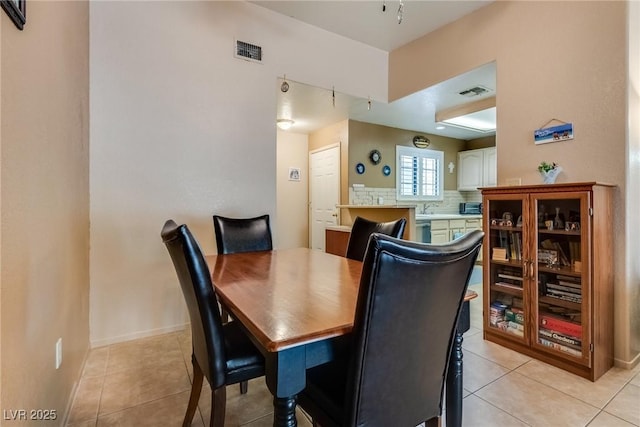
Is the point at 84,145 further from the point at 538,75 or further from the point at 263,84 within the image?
the point at 538,75

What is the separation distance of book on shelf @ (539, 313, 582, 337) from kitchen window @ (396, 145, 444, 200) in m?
3.31

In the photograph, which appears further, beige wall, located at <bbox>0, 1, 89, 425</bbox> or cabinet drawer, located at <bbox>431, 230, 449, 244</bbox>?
cabinet drawer, located at <bbox>431, 230, 449, 244</bbox>

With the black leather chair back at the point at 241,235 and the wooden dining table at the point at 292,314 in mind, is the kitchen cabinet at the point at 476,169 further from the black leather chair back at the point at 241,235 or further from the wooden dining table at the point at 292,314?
the wooden dining table at the point at 292,314

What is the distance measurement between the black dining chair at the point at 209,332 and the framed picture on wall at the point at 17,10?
2.62ft

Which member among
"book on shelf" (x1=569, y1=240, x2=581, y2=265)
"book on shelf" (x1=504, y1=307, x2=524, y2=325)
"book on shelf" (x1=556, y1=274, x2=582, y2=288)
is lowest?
"book on shelf" (x1=504, y1=307, x2=524, y2=325)

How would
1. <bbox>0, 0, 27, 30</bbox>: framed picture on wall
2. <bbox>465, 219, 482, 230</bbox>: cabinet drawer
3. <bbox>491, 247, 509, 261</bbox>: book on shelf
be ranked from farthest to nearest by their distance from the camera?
<bbox>465, 219, 482, 230</bbox>: cabinet drawer < <bbox>491, 247, 509, 261</bbox>: book on shelf < <bbox>0, 0, 27, 30</bbox>: framed picture on wall

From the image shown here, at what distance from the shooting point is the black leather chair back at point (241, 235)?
2.40 m

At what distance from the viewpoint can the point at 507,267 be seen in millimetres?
2514

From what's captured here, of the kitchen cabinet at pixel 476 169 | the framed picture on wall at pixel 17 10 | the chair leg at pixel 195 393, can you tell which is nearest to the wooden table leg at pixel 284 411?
the chair leg at pixel 195 393

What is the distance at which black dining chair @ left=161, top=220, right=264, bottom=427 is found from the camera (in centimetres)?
106

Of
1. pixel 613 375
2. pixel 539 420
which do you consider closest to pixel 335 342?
pixel 539 420

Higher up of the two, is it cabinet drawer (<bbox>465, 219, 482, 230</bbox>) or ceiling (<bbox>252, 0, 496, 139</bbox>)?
ceiling (<bbox>252, 0, 496, 139</bbox>)

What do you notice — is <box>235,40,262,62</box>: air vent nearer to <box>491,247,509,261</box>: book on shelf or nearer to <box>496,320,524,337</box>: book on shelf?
<box>491,247,509,261</box>: book on shelf

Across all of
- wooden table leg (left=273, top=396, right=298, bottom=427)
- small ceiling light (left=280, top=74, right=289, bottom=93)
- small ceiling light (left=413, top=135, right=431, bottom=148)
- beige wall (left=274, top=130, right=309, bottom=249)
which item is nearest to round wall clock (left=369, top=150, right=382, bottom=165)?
small ceiling light (left=413, top=135, right=431, bottom=148)
